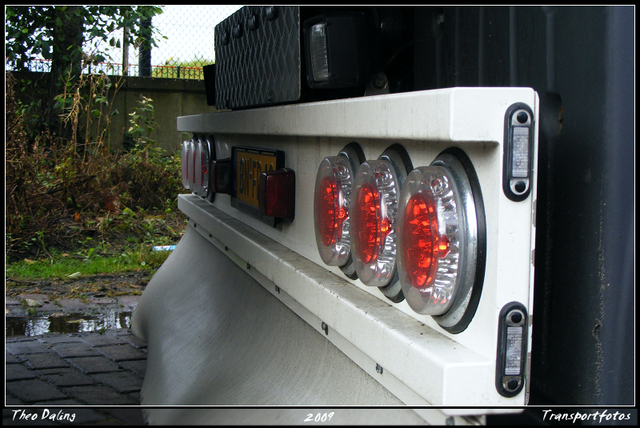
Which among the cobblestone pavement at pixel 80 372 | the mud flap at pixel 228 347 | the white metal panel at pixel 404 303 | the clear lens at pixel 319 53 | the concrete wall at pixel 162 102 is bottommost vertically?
the cobblestone pavement at pixel 80 372

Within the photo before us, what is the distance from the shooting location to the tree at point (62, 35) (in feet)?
27.0

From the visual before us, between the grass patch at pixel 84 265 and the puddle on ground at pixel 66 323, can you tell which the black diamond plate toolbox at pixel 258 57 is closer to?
the puddle on ground at pixel 66 323

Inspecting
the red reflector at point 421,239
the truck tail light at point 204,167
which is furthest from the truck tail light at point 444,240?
the truck tail light at point 204,167

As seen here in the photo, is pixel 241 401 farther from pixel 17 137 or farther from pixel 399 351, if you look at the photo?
pixel 17 137

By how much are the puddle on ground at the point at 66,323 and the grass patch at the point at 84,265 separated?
45.8 inches

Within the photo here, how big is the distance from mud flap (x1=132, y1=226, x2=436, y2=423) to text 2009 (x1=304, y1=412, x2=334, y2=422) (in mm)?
50

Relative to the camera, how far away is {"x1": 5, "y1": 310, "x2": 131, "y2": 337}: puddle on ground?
12.6ft

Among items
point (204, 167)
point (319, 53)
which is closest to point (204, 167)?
point (204, 167)

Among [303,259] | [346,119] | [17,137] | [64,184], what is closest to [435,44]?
[346,119]

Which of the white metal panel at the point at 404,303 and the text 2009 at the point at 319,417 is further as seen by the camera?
the text 2009 at the point at 319,417

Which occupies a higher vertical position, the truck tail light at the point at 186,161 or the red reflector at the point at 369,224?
the truck tail light at the point at 186,161

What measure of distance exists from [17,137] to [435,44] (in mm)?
5589

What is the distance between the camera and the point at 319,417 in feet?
3.82

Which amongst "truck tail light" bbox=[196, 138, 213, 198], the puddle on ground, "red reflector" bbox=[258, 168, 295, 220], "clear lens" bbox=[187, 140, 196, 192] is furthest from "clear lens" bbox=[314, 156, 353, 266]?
the puddle on ground
